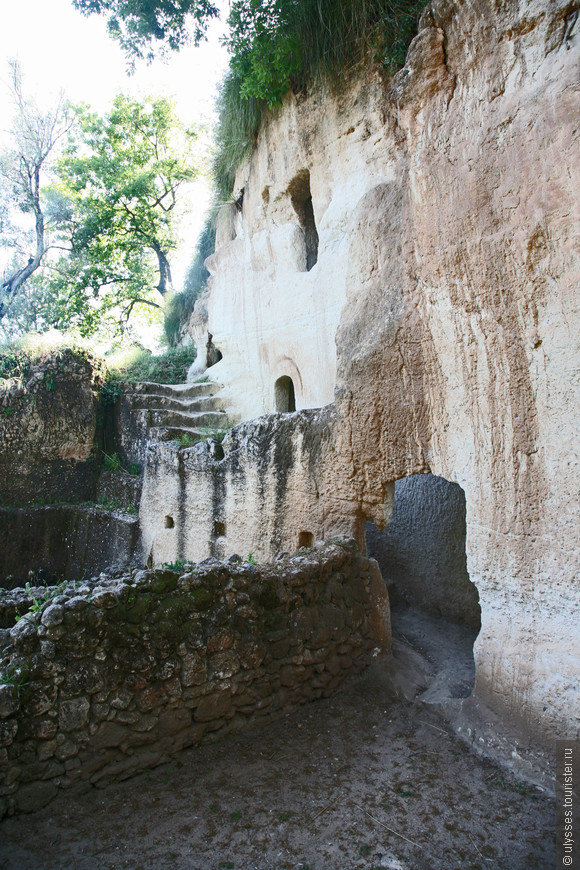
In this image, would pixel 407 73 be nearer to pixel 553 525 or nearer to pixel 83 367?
pixel 553 525

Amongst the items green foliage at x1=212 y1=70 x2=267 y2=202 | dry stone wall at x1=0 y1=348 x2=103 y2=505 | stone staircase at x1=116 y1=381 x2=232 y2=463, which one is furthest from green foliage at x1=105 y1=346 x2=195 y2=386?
green foliage at x1=212 y1=70 x2=267 y2=202

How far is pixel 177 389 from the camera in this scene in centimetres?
1066

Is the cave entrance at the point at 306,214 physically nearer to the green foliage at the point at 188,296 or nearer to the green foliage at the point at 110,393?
the green foliage at the point at 110,393

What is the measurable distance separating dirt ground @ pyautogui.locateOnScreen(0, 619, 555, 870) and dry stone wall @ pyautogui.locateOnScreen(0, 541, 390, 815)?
0.54 feet

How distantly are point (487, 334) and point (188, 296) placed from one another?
422 inches

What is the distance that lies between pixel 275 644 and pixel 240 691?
1.30ft

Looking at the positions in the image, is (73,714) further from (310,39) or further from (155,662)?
(310,39)

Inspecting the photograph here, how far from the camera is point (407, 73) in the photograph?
15.0ft

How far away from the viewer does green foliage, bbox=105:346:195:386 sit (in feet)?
36.8

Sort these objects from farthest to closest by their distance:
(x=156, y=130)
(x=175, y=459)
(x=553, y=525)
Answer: (x=156, y=130)
(x=175, y=459)
(x=553, y=525)

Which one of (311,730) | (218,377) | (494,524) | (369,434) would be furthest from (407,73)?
(218,377)

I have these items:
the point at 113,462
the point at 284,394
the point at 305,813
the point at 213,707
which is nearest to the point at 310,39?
the point at 284,394

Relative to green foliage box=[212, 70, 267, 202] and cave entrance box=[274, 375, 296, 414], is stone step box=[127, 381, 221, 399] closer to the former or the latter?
cave entrance box=[274, 375, 296, 414]

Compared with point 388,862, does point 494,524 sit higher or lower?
higher
